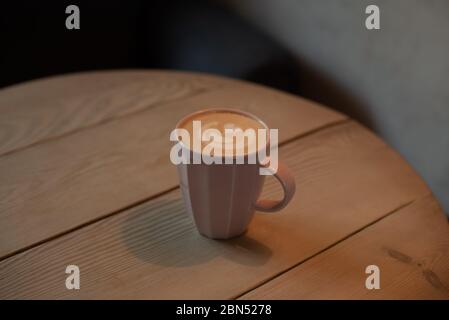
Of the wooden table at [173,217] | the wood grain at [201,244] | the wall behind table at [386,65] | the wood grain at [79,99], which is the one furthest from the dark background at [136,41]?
the wood grain at [201,244]

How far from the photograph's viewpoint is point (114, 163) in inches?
30.2

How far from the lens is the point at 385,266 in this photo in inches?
24.7

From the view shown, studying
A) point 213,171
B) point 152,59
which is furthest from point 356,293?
point 152,59

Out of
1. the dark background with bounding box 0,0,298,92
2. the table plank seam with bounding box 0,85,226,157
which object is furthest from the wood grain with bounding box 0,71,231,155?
the dark background with bounding box 0,0,298,92

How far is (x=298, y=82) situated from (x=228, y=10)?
14.0 inches

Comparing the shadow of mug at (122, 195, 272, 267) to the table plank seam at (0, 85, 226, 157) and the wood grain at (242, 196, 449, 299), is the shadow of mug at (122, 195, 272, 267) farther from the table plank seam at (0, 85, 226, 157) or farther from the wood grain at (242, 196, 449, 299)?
the table plank seam at (0, 85, 226, 157)

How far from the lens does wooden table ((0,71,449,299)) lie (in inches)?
23.6

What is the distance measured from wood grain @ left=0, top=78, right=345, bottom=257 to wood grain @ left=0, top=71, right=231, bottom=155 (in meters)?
0.02

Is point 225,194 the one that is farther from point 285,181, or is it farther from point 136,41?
point 136,41

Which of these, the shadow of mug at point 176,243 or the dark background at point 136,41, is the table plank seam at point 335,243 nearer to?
the shadow of mug at point 176,243

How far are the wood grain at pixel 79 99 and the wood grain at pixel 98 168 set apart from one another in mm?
21

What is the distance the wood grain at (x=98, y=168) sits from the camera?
67 centimetres

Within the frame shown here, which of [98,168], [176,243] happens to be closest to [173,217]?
[176,243]

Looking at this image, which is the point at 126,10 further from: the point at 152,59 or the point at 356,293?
the point at 356,293
